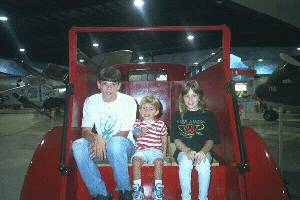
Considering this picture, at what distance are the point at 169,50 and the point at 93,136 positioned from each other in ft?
77.9

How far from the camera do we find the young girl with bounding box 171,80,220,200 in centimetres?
231

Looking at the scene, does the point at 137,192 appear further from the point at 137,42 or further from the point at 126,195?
the point at 137,42

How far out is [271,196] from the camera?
7.02 ft

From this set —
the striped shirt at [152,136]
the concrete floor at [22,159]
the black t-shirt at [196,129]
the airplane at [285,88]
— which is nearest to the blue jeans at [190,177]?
the black t-shirt at [196,129]

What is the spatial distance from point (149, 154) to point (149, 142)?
17 centimetres

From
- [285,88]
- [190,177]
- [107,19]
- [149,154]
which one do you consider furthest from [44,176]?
[107,19]

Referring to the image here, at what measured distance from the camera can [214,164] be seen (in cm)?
247

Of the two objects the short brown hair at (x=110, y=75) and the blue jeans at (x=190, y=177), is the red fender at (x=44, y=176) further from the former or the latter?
the blue jeans at (x=190, y=177)

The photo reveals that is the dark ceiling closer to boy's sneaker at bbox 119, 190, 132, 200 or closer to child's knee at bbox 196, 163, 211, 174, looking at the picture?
child's knee at bbox 196, 163, 211, 174

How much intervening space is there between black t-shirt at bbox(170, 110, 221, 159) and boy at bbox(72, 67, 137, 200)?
491mm

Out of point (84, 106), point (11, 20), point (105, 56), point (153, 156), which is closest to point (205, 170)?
point (153, 156)

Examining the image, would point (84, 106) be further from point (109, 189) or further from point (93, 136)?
point (109, 189)

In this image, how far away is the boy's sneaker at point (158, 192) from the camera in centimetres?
227

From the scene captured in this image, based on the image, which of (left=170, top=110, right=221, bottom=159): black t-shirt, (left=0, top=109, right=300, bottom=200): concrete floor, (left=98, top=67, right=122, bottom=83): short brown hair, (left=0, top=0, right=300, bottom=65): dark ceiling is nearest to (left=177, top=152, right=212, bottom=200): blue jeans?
(left=170, top=110, right=221, bottom=159): black t-shirt
